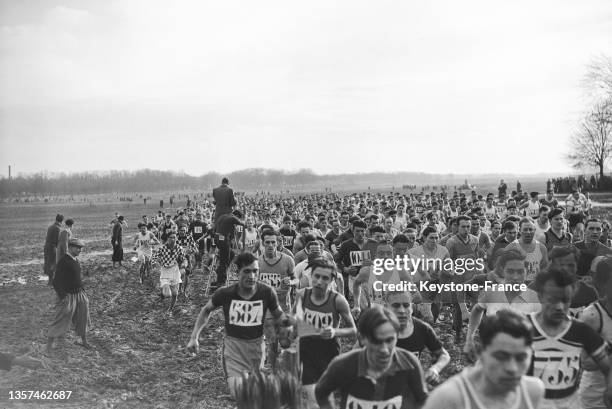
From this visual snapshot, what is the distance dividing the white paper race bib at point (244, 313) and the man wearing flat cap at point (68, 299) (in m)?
4.55

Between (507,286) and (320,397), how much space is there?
2.56 m

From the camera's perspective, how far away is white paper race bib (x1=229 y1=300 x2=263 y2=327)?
5641 mm

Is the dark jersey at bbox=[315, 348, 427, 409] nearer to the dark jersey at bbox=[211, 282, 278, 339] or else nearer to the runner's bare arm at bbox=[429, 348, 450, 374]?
the runner's bare arm at bbox=[429, 348, 450, 374]

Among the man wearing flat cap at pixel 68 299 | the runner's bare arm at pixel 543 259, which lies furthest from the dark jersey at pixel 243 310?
the man wearing flat cap at pixel 68 299

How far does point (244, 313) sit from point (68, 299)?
502cm

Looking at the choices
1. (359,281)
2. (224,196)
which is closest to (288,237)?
(224,196)

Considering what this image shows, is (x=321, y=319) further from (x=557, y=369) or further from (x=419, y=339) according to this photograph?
(x=557, y=369)

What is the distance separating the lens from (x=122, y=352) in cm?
924

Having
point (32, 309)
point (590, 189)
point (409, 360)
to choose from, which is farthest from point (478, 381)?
point (590, 189)

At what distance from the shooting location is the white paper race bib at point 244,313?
5.64 meters

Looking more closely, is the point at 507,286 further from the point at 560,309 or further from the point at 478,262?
the point at 478,262

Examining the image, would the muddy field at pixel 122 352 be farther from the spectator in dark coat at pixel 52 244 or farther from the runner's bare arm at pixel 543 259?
the runner's bare arm at pixel 543 259

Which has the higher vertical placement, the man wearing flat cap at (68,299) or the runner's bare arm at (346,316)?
the runner's bare arm at (346,316)

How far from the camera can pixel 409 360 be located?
144 inches
